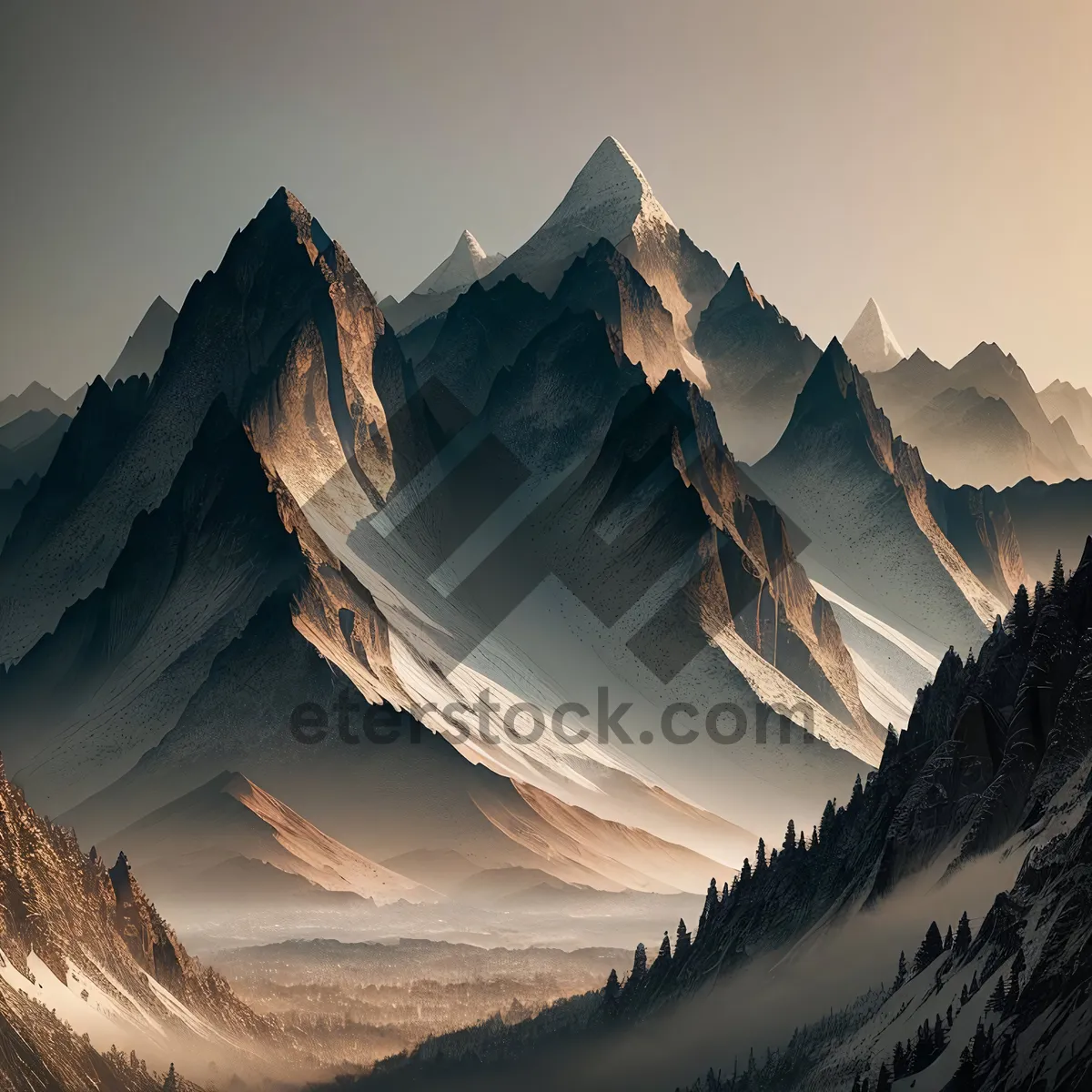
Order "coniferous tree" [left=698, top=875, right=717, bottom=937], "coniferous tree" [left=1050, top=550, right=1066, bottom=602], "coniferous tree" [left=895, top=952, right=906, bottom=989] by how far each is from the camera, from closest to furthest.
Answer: "coniferous tree" [left=895, top=952, right=906, bottom=989], "coniferous tree" [left=1050, top=550, right=1066, bottom=602], "coniferous tree" [left=698, top=875, right=717, bottom=937]

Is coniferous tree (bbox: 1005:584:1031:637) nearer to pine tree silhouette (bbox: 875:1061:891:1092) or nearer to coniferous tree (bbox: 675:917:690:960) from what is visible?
pine tree silhouette (bbox: 875:1061:891:1092)

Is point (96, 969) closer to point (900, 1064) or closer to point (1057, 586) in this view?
point (1057, 586)

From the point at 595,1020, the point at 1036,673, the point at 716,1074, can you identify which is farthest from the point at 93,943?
the point at 1036,673

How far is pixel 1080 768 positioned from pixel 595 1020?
303ft

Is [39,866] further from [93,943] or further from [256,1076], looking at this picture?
[256,1076]

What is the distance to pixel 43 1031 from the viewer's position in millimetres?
145875

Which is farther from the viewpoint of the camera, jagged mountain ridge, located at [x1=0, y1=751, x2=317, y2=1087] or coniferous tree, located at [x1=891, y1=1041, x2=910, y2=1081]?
jagged mountain ridge, located at [x1=0, y1=751, x2=317, y2=1087]

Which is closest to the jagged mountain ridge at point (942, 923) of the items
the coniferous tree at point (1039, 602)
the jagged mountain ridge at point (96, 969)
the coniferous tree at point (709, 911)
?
the coniferous tree at point (709, 911)

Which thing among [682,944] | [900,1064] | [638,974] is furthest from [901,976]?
[638,974]

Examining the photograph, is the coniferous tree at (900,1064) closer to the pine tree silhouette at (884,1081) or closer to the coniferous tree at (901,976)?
the pine tree silhouette at (884,1081)

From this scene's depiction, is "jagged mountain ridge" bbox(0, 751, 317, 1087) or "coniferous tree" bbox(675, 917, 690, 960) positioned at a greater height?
"coniferous tree" bbox(675, 917, 690, 960)

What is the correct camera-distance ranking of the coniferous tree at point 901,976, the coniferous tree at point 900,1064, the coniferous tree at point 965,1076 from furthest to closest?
the coniferous tree at point 901,976, the coniferous tree at point 900,1064, the coniferous tree at point 965,1076

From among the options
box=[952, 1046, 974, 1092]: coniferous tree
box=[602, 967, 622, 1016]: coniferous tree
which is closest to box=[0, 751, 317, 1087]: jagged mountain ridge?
box=[602, 967, 622, 1016]: coniferous tree

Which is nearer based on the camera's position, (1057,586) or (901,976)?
(901,976)
